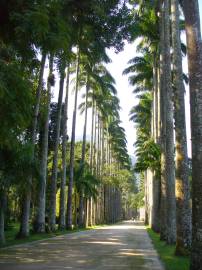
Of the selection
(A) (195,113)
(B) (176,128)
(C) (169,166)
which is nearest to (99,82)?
(C) (169,166)

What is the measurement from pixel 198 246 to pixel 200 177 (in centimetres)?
160

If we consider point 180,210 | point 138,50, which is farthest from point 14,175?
point 138,50

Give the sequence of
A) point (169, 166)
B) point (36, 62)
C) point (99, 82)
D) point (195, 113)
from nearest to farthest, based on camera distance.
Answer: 1. point (195, 113)
2. point (36, 62)
3. point (169, 166)
4. point (99, 82)

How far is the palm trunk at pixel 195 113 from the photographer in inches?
421

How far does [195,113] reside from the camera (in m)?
11.4

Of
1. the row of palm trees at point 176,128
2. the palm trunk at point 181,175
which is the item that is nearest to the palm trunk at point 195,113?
the row of palm trees at point 176,128

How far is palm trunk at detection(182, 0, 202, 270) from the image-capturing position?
10.7 m

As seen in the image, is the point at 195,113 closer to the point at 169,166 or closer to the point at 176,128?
the point at 176,128

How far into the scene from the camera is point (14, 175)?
18.3 m

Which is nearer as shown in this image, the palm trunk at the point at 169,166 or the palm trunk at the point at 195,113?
the palm trunk at the point at 195,113

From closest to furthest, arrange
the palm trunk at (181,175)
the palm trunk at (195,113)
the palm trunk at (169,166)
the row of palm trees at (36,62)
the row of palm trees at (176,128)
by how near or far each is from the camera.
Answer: the palm trunk at (195,113)
the row of palm trees at (176,128)
the row of palm trees at (36,62)
the palm trunk at (181,175)
the palm trunk at (169,166)

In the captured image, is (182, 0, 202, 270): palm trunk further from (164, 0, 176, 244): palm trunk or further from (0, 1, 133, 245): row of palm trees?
(164, 0, 176, 244): palm trunk

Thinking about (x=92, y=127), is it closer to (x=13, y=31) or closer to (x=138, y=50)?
(x=138, y=50)

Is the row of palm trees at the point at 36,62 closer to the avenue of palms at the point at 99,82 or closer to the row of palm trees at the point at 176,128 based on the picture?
the avenue of palms at the point at 99,82
